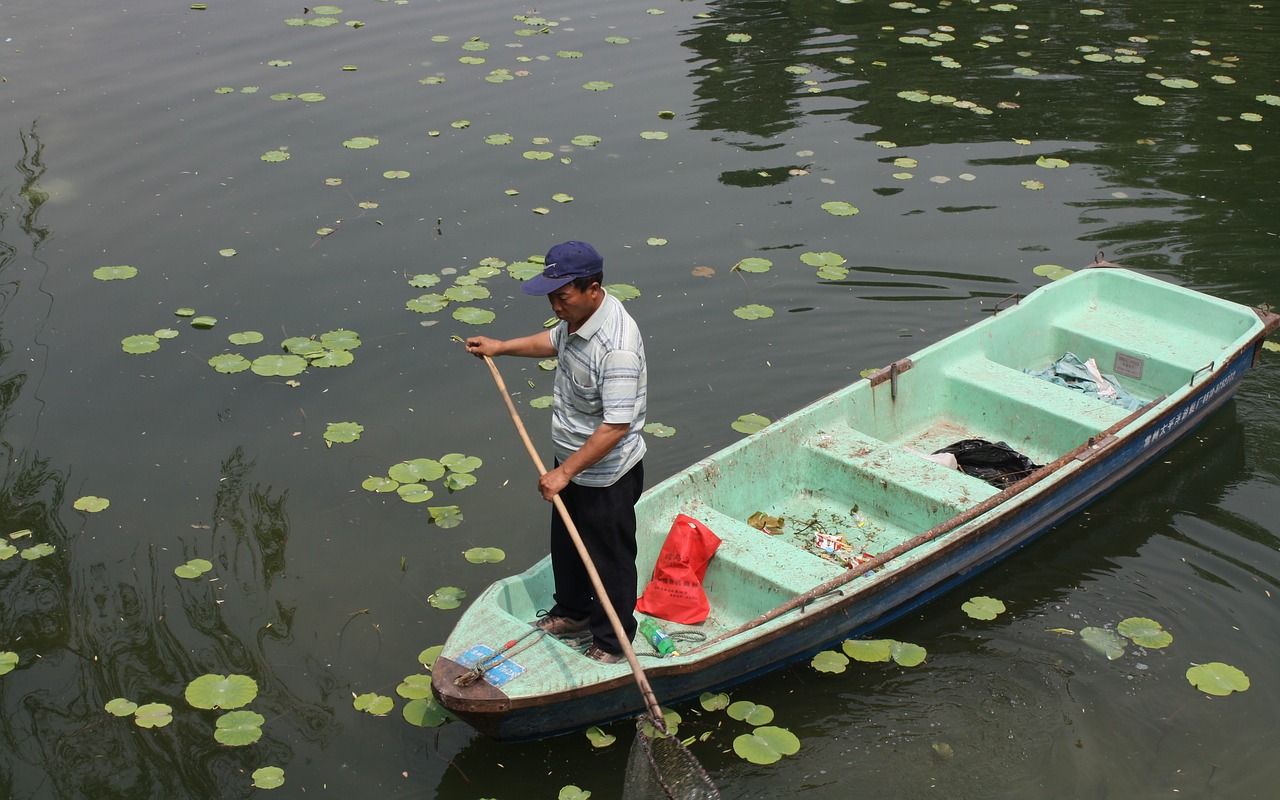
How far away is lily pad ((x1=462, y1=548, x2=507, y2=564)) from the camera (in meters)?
6.34

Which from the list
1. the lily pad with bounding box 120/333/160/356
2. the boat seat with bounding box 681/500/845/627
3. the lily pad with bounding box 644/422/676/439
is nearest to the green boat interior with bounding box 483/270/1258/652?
the boat seat with bounding box 681/500/845/627

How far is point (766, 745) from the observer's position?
5.16m

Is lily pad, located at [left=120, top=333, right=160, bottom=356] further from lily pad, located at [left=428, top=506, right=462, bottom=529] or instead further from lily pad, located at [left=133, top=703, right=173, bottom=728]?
lily pad, located at [left=133, top=703, right=173, bottom=728]

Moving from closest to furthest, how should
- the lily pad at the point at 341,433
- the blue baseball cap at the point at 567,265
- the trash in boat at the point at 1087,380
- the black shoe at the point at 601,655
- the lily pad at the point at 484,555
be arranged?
the blue baseball cap at the point at 567,265, the black shoe at the point at 601,655, the lily pad at the point at 484,555, the lily pad at the point at 341,433, the trash in boat at the point at 1087,380

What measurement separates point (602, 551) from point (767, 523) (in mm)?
1662

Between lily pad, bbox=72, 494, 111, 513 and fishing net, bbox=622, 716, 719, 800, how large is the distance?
3.68 meters

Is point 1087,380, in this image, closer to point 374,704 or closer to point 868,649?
point 868,649

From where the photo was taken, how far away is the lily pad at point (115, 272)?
348 inches

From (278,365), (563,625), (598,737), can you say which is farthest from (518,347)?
(278,365)

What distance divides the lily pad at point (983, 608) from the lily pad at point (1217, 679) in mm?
924

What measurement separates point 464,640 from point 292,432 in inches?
111

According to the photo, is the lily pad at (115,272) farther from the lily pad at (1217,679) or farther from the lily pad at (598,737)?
the lily pad at (1217,679)

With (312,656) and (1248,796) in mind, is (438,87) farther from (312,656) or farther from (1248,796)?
(1248,796)

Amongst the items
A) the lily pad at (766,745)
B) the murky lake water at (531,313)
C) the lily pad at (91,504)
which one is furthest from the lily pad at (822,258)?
the lily pad at (91,504)
